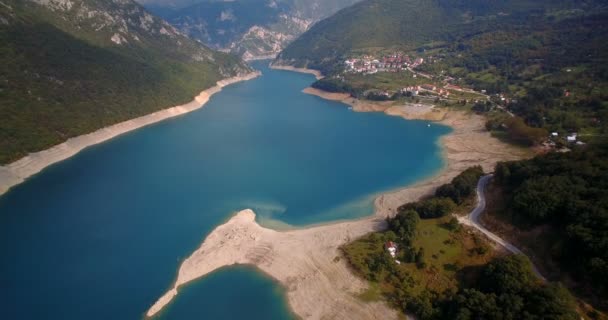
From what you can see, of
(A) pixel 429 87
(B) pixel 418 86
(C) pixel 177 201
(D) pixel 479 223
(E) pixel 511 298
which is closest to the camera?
(E) pixel 511 298

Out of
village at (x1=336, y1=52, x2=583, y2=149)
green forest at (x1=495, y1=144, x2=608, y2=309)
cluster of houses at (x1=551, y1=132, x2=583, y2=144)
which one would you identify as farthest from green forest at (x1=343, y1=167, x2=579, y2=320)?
village at (x1=336, y1=52, x2=583, y2=149)

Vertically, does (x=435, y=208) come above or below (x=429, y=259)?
above

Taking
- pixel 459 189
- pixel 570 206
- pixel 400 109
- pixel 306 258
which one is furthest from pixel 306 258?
pixel 400 109

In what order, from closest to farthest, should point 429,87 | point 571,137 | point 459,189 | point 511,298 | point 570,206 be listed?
1. point 511,298
2. point 570,206
3. point 459,189
4. point 571,137
5. point 429,87

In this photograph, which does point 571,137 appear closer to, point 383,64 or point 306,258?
point 306,258

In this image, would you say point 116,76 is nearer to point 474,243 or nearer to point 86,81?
point 86,81

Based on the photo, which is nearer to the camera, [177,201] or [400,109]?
[177,201]

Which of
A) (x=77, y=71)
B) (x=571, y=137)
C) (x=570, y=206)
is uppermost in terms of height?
(x=77, y=71)

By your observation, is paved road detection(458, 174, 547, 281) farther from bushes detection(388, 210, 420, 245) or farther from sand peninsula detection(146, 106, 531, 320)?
sand peninsula detection(146, 106, 531, 320)
